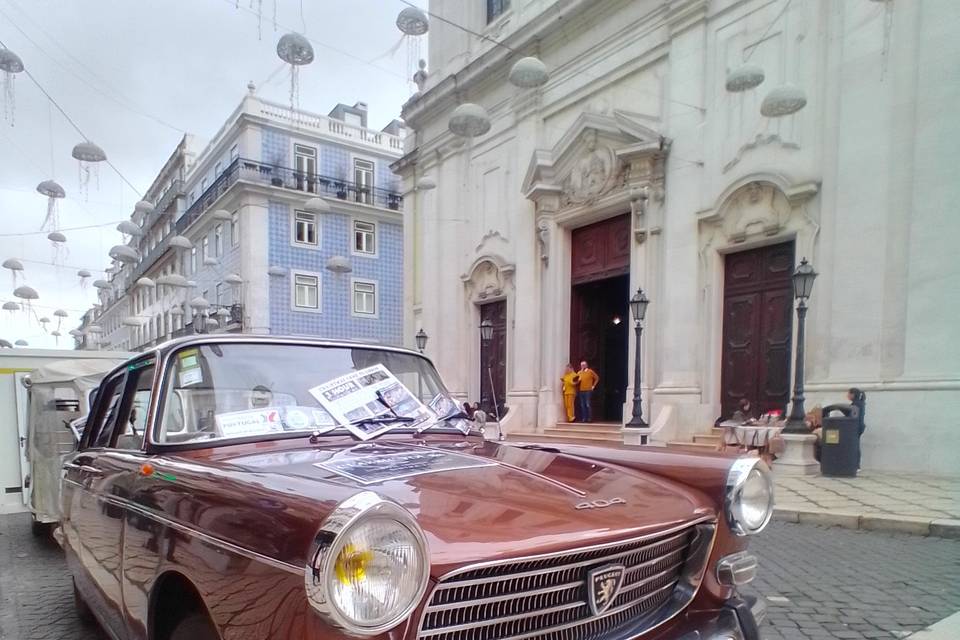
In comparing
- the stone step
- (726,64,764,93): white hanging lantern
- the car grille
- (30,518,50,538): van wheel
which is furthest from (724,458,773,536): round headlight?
the stone step

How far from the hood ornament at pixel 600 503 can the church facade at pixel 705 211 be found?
22.8ft

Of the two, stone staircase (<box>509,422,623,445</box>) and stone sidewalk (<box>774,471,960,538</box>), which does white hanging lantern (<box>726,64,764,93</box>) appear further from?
stone staircase (<box>509,422,623,445</box>)

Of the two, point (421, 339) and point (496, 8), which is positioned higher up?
point (496, 8)

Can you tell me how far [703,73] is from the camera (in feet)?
37.3

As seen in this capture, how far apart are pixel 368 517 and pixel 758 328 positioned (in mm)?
10827

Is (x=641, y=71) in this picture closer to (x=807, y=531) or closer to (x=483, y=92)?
(x=483, y=92)

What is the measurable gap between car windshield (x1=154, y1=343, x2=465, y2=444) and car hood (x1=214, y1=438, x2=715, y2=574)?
23 centimetres

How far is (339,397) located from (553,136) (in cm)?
1331

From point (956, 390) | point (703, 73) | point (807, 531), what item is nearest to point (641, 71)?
point (703, 73)

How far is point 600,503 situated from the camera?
5.78ft

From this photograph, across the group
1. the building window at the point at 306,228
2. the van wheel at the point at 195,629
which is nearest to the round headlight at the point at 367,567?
the van wheel at the point at 195,629

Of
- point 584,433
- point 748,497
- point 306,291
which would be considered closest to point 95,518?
point 748,497

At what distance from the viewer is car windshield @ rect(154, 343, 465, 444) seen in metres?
2.40

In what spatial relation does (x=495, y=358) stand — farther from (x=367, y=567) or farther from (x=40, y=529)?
(x=367, y=567)
